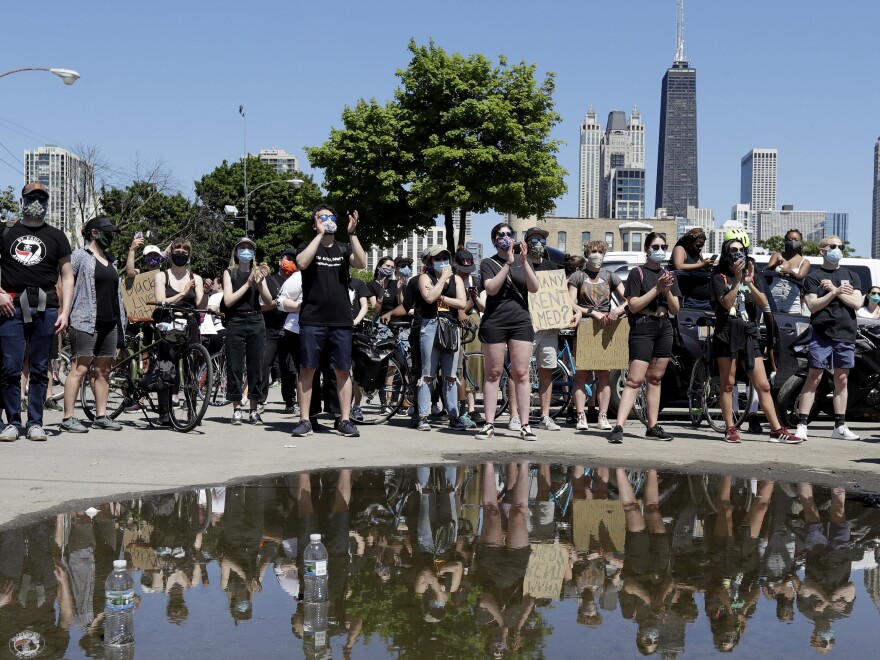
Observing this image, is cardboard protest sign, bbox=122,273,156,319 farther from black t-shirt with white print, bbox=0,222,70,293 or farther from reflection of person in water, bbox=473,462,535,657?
reflection of person in water, bbox=473,462,535,657

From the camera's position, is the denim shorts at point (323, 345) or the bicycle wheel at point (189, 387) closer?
the denim shorts at point (323, 345)

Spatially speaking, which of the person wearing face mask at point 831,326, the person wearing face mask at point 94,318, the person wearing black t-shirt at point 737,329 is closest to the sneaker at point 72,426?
the person wearing face mask at point 94,318

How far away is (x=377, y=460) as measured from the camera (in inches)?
334

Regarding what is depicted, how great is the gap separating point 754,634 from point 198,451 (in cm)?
588

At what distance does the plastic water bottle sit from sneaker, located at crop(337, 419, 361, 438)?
6.25 meters

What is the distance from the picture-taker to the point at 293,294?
36.0 ft

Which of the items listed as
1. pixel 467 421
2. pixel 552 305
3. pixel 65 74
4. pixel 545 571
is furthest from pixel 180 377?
pixel 65 74

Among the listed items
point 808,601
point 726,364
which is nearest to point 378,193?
point 726,364

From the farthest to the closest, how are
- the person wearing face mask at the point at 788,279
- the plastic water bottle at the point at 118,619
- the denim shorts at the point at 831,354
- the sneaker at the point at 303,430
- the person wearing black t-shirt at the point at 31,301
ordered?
the person wearing face mask at the point at 788,279, the denim shorts at the point at 831,354, the sneaker at the point at 303,430, the person wearing black t-shirt at the point at 31,301, the plastic water bottle at the point at 118,619

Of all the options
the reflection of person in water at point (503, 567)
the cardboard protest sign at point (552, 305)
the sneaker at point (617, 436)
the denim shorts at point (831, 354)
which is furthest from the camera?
the cardboard protest sign at point (552, 305)

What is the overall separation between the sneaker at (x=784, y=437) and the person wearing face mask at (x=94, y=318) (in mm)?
6617

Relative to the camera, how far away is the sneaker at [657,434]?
10.3 meters

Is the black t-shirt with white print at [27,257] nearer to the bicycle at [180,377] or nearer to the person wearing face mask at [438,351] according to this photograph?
the bicycle at [180,377]

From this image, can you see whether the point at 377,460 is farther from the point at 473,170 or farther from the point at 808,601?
the point at 473,170
